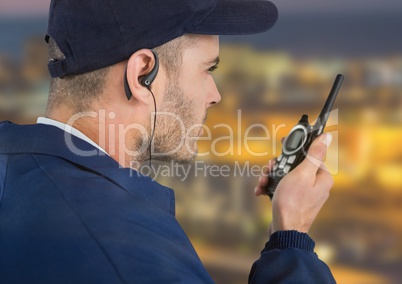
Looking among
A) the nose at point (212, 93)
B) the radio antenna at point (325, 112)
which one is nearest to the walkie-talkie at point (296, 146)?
the radio antenna at point (325, 112)

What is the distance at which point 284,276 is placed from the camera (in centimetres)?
79

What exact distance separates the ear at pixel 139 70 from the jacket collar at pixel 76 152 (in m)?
0.10

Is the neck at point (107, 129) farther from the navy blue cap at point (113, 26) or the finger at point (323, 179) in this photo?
the finger at point (323, 179)

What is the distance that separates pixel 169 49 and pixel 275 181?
0.98ft

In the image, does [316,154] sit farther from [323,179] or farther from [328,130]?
[328,130]

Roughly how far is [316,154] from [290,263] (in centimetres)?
21

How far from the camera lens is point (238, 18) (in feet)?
2.97

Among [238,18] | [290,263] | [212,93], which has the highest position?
[238,18]

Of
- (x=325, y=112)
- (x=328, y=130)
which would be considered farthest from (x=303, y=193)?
(x=328, y=130)

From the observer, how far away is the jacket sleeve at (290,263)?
787 millimetres

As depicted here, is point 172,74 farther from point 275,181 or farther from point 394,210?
point 394,210

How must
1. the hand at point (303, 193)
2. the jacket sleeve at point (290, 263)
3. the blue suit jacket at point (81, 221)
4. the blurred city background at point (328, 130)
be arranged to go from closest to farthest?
the blue suit jacket at point (81, 221), the jacket sleeve at point (290, 263), the hand at point (303, 193), the blurred city background at point (328, 130)

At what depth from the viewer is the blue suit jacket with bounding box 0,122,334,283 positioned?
0.67 meters

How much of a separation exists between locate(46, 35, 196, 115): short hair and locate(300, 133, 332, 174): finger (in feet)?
0.80
